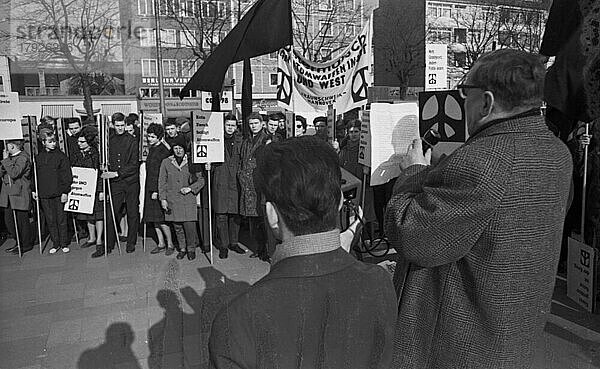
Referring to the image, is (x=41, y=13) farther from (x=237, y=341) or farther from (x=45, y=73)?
(x=45, y=73)

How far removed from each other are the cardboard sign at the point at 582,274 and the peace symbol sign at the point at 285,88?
314 cm

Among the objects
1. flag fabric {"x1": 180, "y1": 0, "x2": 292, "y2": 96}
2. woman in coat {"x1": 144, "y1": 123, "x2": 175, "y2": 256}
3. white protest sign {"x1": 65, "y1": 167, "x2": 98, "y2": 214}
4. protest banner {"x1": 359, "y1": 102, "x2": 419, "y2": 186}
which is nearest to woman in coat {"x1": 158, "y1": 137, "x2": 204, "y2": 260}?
woman in coat {"x1": 144, "y1": 123, "x2": 175, "y2": 256}

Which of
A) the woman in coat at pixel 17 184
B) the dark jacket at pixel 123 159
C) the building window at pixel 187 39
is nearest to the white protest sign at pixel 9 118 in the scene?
the woman in coat at pixel 17 184

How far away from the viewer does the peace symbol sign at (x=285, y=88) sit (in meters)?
5.93

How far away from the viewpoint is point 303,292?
1.15 meters

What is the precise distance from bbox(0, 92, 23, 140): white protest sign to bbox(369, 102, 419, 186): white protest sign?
4.26m

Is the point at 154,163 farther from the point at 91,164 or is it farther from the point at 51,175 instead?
the point at 51,175

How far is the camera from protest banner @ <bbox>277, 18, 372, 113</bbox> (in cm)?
593

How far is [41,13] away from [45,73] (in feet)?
86.6

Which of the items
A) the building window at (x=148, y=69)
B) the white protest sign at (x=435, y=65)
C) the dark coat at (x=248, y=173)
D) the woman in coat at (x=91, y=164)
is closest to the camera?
the dark coat at (x=248, y=173)

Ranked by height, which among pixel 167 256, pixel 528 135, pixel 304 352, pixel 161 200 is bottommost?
pixel 167 256

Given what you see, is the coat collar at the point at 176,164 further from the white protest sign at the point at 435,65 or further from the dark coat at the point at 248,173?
the white protest sign at the point at 435,65

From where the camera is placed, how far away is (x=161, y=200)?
6.47m

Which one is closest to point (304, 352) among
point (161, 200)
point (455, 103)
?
point (455, 103)
